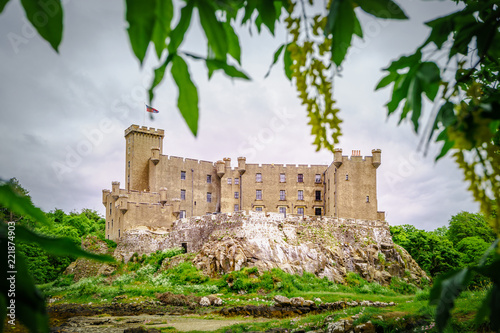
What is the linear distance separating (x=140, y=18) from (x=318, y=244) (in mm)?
36784

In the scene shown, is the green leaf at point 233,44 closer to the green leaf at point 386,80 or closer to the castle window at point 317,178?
the green leaf at point 386,80

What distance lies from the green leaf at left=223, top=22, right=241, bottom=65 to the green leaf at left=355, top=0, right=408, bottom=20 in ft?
1.55

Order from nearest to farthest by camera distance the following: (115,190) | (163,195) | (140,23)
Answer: (140,23) < (115,190) < (163,195)

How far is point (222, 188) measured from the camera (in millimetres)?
52062

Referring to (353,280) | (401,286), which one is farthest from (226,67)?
(401,286)

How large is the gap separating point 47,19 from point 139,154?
5021cm

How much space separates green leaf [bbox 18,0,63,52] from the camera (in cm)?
106

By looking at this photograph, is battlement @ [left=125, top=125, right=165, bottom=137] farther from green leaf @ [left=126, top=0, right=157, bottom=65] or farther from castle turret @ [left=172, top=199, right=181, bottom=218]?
green leaf @ [left=126, top=0, right=157, bottom=65]

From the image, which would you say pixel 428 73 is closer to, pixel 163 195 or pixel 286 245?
pixel 286 245

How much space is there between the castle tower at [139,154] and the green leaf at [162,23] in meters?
48.5

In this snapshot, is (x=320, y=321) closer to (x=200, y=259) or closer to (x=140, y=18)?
(x=140, y=18)

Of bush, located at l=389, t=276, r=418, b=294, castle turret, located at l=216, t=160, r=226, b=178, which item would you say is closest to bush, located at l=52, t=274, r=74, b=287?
castle turret, located at l=216, t=160, r=226, b=178

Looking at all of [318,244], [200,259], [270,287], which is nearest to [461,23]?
[270,287]

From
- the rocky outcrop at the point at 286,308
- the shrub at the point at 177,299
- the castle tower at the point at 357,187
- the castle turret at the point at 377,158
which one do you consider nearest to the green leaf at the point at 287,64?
the rocky outcrop at the point at 286,308
